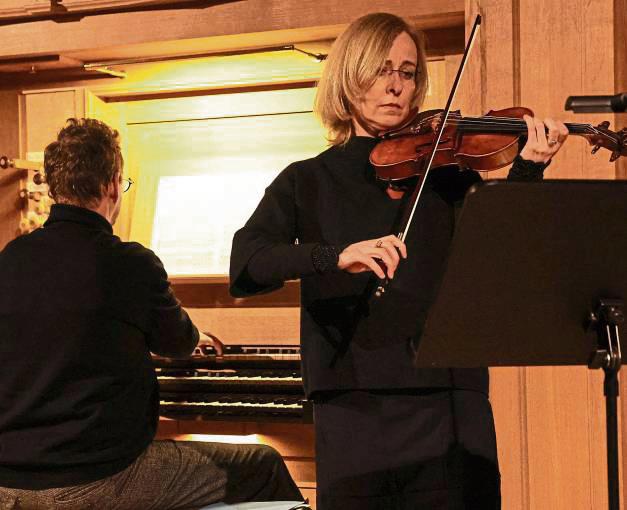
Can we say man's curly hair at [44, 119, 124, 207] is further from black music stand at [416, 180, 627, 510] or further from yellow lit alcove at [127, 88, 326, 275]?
black music stand at [416, 180, 627, 510]

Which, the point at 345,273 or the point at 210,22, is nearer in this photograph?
the point at 345,273

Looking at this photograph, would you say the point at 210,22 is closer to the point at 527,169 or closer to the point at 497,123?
the point at 497,123

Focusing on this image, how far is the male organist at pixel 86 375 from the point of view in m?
2.33

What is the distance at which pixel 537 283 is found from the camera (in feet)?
4.93

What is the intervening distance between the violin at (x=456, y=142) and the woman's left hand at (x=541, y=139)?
6cm

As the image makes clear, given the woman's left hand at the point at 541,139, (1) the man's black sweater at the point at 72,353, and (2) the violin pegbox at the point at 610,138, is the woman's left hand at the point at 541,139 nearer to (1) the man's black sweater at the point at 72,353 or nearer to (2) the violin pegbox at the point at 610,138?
(2) the violin pegbox at the point at 610,138

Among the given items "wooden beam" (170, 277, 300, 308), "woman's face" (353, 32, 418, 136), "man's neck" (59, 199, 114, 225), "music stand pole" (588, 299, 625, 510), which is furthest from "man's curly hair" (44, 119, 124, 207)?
"music stand pole" (588, 299, 625, 510)

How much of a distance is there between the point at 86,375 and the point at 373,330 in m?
0.84

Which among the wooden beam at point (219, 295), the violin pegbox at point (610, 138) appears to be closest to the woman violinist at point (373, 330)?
the violin pegbox at point (610, 138)

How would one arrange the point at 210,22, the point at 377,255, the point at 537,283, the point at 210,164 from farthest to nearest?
the point at 210,164 < the point at 210,22 < the point at 377,255 < the point at 537,283

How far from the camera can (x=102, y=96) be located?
3.88m

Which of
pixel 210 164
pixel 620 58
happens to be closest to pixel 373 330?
pixel 620 58

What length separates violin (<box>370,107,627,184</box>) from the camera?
2.01m

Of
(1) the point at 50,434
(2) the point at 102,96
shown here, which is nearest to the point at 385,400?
(1) the point at 50,434
